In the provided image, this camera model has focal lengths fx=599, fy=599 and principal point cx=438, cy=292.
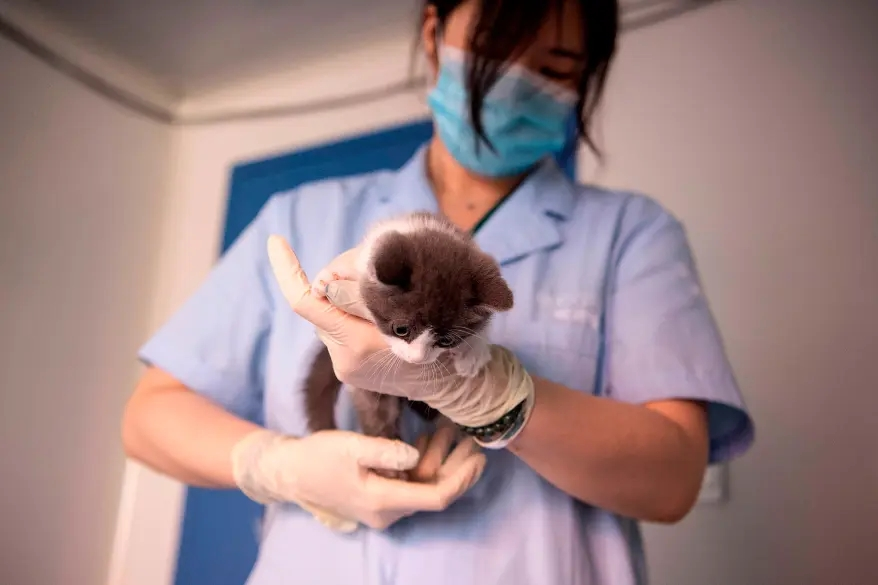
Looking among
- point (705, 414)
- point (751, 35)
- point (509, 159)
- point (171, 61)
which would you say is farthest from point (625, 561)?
point (171, 61)

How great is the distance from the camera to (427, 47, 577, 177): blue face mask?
0.79 metres

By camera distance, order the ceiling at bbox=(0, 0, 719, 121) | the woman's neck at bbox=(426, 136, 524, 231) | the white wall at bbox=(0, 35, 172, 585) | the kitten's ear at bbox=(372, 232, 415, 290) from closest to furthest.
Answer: the kitten's ear at bbox=(372, 232, 415, 290) → the woman's neck at bbox=(426, 136, 524, 231) → the white wall at bbox=(0, 35, 172, 585) → the ceiling at bbox=(0, 0, 719, 121)

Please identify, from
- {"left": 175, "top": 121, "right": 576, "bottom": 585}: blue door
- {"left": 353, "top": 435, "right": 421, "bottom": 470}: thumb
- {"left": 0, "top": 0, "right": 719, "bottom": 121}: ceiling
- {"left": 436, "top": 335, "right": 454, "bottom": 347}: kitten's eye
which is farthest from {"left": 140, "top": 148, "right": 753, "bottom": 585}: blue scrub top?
{"left": 0, "top": 0, "right": 719, "bottom": 121}: ceiling

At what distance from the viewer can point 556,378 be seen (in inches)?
27.5

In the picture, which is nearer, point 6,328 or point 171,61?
point 6,328

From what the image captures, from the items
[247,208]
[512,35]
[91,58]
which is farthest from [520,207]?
[91,58]

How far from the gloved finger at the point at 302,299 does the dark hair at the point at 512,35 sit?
1.18 feet

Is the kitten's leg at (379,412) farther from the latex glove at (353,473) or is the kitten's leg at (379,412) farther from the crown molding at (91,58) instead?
the crown molding at (91,58)

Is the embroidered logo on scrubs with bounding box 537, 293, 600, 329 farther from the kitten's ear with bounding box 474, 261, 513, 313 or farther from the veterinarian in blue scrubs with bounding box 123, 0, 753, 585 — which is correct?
the kitten's ear with bounding box 474, 261, 513, 313

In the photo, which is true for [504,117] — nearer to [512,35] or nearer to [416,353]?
[512,35]

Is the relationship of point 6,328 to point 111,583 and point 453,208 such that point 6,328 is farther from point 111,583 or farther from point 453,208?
point 453,208

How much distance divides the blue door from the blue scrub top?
0.34 m

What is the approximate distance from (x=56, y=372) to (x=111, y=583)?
42 centimetres

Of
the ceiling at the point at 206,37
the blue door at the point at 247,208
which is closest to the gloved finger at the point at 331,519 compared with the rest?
the blue door at the point at 247,208
